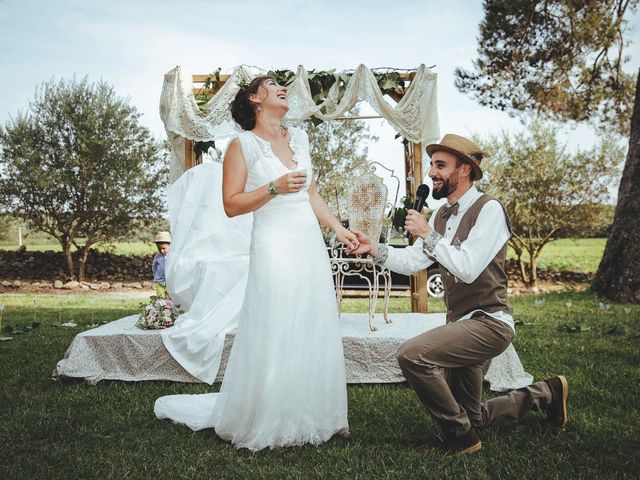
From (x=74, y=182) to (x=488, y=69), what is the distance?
11264 millimetres

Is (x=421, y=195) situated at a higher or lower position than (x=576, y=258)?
higher

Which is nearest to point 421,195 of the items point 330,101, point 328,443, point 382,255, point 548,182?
point 382,255

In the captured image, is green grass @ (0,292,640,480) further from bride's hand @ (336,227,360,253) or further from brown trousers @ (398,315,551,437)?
bride's hand @ (336,227,360,253)

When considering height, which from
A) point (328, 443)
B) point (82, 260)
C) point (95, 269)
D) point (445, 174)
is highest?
point (445, 174)

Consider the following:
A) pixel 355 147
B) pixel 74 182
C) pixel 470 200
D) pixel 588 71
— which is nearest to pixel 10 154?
pixel 74 182

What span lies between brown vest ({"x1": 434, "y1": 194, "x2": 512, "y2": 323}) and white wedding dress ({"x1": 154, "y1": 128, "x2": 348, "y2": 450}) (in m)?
0.68

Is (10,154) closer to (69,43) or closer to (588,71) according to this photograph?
(69,43)

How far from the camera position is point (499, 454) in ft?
9.43

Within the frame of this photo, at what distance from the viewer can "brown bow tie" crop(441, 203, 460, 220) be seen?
309cm

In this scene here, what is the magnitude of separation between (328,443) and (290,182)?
4.72 ft

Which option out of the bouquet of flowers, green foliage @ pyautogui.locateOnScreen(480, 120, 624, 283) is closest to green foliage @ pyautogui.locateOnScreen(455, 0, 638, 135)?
green foliage @ pyautogui.locateOnScreen(480, 120, 624, 283)

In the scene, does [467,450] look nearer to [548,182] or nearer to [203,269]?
[203,269]

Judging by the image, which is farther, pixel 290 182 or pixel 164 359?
pixel 164 359

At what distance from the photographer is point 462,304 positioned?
9.74 ft
